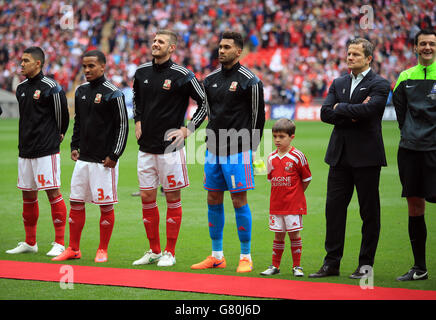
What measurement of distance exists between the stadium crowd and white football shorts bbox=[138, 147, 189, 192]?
24.6 m

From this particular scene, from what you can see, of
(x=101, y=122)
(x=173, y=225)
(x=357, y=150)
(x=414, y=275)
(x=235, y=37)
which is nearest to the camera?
(x=414, y=275)

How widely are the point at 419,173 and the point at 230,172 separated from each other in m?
1.78

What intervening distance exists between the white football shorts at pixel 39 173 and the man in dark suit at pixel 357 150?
3.06 meters

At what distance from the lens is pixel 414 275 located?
19.4ft

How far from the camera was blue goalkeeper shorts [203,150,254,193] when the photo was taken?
6.39 m

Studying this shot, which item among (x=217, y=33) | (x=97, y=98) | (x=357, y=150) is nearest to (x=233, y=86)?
(x=357, y=150)

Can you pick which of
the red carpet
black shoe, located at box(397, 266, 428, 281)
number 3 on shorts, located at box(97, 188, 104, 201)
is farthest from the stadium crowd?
the red carpet

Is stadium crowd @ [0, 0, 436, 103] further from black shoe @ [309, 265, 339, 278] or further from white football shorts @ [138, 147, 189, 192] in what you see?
black shoe @ [309, 265, 339, 278]

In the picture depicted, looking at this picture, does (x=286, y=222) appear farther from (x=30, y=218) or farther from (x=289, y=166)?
(x=30, y=218)

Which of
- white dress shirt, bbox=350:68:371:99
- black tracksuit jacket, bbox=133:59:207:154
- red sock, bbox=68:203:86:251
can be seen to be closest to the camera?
white dress shirt, bbox=350:68:371:99

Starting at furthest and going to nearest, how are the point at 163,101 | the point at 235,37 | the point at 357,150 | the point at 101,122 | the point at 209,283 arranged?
1. the point at 101,122
2. the point at 163,101
3. the point at 235,37
4. the point at 357,150
5. the point at 209,283
